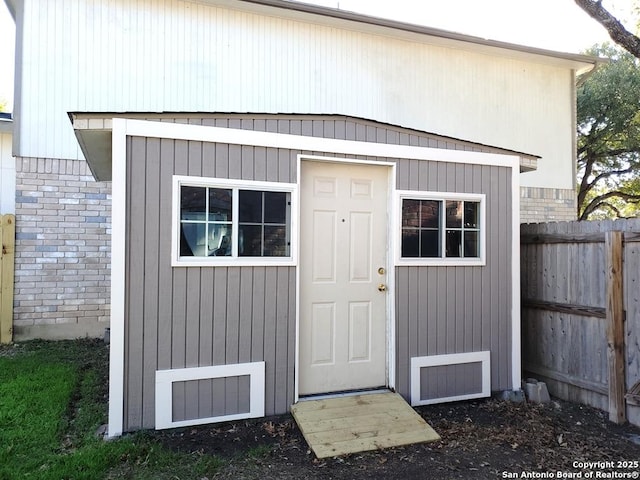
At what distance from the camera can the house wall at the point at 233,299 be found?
11.1 feet

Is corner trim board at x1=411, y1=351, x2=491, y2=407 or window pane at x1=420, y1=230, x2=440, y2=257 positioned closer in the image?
corner trim board at x1=411, y1=351, x2=491, y2=407

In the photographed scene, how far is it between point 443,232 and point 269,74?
4.71m

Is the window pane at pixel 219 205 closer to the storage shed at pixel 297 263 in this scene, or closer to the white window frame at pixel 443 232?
the storage shed at pixel 297 263

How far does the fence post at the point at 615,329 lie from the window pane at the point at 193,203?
3642 mm

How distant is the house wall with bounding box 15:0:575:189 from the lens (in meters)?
6.56

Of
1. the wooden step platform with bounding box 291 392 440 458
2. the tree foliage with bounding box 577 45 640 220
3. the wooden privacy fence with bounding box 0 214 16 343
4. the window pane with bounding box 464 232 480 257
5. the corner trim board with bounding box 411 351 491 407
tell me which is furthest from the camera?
the tree foliage with bounding box 577 45 640 220

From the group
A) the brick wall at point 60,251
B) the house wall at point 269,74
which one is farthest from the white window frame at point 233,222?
the house wall at point 269,74

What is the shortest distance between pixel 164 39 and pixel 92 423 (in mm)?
5902

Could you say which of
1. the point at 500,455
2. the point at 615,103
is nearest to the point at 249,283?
the point at 500,455

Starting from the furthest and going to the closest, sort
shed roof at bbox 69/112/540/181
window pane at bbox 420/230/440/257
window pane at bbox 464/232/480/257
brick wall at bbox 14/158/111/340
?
brick wall at bbox 14/158/111/340 → window pane at bbox 464/232/480/257 → window pane at bbox 420/230/440/257 → shed roof at bbox 69/112/540/181

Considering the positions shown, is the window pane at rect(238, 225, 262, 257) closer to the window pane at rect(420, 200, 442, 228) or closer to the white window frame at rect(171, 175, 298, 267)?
the white window frame at rect(171, 175, 298, 267)

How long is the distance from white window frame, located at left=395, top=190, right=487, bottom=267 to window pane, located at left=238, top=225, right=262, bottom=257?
52.2 inches

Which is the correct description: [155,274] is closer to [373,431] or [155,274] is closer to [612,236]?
[373,431]

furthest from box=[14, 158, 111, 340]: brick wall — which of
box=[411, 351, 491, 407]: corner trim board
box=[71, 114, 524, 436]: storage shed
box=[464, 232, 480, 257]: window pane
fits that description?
box=[464, 232, 480, 257]: window pane
